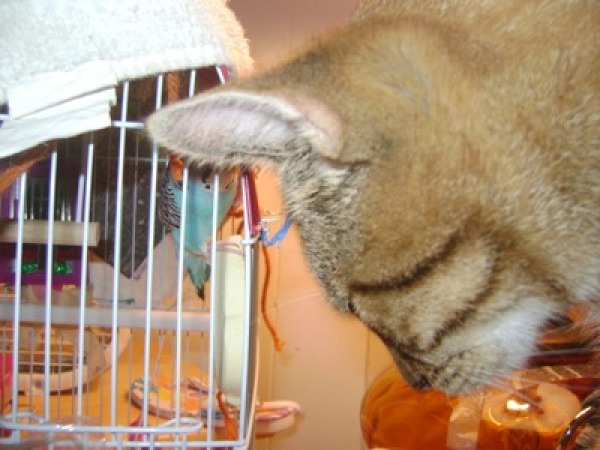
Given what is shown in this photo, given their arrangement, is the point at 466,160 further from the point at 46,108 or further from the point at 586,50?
the point at 46,108

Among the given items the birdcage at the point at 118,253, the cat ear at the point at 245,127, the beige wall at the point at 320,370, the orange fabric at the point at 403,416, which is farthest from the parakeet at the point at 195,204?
the beige wall at the point at 320,370

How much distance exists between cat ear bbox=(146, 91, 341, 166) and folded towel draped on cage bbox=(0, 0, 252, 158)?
0.27 feet

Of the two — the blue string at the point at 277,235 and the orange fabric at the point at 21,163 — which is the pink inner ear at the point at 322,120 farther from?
the orange fabric at the point at 21,163

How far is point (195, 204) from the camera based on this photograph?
733 mm

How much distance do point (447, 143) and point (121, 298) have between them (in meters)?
0.50

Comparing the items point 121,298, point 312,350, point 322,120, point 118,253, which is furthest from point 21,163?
point 312,350

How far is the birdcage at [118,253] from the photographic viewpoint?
587 mm

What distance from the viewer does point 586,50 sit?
0.50 meters

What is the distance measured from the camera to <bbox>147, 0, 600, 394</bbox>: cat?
49 centimetres

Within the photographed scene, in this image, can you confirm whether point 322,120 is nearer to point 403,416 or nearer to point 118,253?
point 118,253

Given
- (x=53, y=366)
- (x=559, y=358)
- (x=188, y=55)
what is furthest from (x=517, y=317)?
(x=53, y=366)

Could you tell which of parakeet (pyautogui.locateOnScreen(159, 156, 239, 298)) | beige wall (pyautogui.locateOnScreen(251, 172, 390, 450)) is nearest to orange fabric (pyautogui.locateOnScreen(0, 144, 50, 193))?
parakeet (pyautogui.locateOnScreen(159, 156, 239, 298))

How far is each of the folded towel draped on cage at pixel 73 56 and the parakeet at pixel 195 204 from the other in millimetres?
143

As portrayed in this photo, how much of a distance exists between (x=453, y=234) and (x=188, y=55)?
0.99 ft
